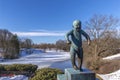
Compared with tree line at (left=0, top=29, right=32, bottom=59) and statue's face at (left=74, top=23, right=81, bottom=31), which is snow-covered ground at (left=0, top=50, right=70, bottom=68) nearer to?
tree line at (left=0, top=29, right=32, bottom=59)

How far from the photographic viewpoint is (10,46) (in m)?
37.5

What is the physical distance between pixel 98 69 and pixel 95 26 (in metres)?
7.40

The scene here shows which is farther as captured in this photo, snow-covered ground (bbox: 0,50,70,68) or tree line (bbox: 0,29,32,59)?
tree line (bbox: 0,29,32,59)

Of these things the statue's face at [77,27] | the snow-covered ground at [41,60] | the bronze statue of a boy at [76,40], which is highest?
the statue's face at [77,27]

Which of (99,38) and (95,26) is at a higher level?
(95,26)

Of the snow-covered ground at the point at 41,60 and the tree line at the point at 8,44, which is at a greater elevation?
the tree line at the point at 8,44

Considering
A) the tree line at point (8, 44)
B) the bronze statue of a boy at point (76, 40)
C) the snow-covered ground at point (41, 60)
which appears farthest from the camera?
the tree line at point (8, 44)

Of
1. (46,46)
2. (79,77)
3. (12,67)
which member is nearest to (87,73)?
(79,77)

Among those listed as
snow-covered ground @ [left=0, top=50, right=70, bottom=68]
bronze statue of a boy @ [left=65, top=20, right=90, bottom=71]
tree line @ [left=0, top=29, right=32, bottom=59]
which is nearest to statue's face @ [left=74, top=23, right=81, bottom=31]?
bronze statue of a boy @ [left=65, top=20, right=90, bottom=71]

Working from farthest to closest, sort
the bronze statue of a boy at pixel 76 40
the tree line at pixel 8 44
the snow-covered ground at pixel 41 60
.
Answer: the tree line at pixel 8 44, the snow-covered ground at pixel 41 60, the bronze statue of a boy at pixel 76 40

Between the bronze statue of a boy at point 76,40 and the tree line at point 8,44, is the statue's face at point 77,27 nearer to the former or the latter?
the bronze statue of a boy at point 76,40

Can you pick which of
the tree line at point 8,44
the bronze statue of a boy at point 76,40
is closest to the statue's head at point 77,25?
the bronze statue of a boy at point 76,40

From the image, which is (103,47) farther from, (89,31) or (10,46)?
(10,46)

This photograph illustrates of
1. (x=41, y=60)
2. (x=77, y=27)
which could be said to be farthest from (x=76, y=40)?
(x=41, y=60)
